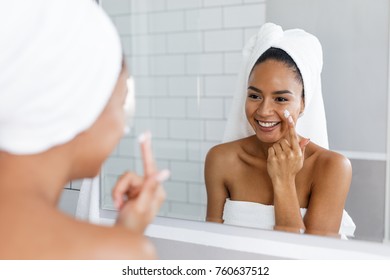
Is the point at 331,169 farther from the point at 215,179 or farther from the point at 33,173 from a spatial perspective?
the point at 33,173

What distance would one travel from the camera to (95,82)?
503 millimetres

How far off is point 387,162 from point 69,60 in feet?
2.29

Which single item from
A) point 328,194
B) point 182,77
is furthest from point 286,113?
point 182,77

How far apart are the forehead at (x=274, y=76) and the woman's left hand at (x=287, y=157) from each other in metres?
0.08

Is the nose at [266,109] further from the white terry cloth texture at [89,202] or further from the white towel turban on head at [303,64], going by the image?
the white terry cloth texture at [89,202]

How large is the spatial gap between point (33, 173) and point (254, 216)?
64 cm

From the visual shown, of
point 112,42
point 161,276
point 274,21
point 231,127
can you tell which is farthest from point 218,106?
point 112,42

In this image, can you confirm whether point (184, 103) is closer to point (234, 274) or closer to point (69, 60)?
point (234, 274)

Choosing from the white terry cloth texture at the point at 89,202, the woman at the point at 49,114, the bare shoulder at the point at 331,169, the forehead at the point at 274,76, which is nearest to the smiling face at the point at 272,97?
the forehead at the point at 274,76

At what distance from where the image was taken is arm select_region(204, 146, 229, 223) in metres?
1.15

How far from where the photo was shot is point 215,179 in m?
1.20

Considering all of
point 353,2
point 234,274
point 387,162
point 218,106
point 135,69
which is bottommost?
point 234,274

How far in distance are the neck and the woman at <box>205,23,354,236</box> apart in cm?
57

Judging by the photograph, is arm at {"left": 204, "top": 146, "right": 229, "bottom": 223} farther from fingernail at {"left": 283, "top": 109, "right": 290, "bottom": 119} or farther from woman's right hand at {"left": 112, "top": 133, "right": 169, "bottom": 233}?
woman's right hand at {"left": 112, "top": 133, "right": 169, "bottom": 233}
